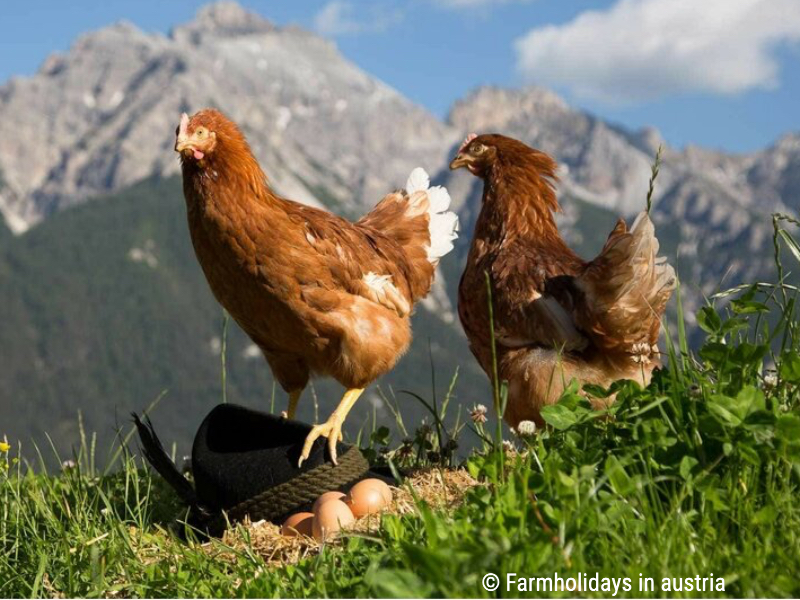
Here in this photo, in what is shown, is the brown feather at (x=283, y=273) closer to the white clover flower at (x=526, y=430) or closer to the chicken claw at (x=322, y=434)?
the chicken claw at (x=322, y=434)

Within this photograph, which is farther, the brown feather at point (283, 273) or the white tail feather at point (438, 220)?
the white tail feather at point (438, 220)

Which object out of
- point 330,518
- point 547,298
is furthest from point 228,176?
point 330,518

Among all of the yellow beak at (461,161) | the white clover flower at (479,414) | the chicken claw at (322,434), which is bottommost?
the chicken claw at (322,434)

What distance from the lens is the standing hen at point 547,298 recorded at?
5273mm

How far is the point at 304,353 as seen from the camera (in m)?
5.66

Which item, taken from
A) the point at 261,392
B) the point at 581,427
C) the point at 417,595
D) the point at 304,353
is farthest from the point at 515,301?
the point at 261,392

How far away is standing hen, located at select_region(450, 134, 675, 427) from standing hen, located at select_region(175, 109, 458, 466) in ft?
2.22

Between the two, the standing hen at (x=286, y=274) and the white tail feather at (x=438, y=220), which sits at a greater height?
the white tail feather at (x=438, y=220)

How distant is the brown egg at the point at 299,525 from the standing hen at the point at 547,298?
137cm

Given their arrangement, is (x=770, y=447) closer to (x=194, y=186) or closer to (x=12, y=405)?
(x=194, y=186)

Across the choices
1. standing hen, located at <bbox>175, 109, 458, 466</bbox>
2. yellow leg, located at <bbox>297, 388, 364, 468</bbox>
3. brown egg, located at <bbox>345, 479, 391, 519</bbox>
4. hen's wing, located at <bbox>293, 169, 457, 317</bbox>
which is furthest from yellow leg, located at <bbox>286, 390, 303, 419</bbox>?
brown egg, located at <bbox>345, 479, 391, 519</bbox>

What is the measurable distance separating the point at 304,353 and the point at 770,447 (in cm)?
316

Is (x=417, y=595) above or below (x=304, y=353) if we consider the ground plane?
below

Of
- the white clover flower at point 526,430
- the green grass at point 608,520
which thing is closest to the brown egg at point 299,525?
the green grass at point 608,520
